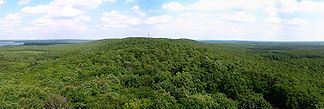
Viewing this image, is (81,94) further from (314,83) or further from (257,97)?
(314,83)

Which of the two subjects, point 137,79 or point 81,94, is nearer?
point 81,94

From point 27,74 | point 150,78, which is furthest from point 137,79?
point 27,74

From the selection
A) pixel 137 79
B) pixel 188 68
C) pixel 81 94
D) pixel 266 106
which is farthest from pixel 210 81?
pixel 81 94

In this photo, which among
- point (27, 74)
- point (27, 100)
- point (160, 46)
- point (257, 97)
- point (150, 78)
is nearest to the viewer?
point (27, 100)

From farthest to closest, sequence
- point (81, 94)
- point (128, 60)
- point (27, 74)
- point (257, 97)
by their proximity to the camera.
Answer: point (128, 60) < point (257, 97) < point (27, 74) < point (81, 94)

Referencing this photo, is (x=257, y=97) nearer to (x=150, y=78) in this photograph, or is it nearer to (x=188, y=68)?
(x=188, y=68)

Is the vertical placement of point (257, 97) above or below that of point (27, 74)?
below
